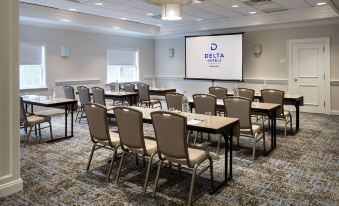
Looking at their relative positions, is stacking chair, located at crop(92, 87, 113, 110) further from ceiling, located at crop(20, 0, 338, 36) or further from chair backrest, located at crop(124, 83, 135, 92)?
ceiling, located at crop(20, 0, 338, 36)

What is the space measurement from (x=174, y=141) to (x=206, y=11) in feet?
18.6

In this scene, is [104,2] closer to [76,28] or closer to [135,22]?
[76,28]

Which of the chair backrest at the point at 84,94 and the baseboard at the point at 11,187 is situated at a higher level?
the chair backrest at the point at 84,94

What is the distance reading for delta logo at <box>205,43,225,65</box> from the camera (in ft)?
30.7

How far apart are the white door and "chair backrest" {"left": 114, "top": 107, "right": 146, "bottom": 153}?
6.51 metres

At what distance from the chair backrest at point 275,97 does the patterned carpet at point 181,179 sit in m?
0.60

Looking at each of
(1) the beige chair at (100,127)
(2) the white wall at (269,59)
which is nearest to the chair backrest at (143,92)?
(2) the white wall at (269,59)

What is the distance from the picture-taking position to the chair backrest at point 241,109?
13.3 ft

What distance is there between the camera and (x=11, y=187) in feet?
9.96

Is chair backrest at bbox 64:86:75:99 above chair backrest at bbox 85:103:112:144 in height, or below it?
above

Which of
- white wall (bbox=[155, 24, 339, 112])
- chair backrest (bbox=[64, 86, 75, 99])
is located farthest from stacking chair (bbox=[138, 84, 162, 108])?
white wall (bbox=[155, 24, 339, 112])

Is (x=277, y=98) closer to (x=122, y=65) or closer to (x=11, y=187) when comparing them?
(x=11, y=187)

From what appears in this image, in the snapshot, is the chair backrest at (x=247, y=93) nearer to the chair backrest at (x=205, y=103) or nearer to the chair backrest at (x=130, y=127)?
the chair backrest at (x=205, y=103)

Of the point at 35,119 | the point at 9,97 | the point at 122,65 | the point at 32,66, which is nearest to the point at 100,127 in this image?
the point at 9,97
